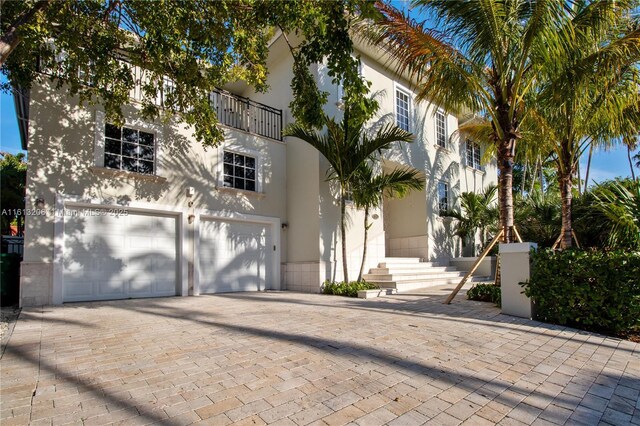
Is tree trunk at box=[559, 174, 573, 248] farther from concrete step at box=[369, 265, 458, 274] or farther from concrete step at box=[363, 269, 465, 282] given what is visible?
concrete step at box=[369, 265, 458, 274]

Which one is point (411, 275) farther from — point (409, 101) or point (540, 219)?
point (409, 101)

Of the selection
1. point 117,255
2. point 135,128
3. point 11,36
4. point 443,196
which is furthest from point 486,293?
point 11,36

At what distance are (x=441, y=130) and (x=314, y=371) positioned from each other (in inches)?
557

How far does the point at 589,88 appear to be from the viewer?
273 inches

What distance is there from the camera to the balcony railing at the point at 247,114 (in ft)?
34.3

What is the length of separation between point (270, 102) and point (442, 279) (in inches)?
318

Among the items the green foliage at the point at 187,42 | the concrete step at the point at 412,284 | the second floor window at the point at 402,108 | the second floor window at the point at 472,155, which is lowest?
the concrete step at the point at 412,284

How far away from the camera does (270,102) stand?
12.1 metres

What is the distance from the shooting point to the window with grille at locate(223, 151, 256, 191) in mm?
10155

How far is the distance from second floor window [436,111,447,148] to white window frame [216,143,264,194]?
8216 mm

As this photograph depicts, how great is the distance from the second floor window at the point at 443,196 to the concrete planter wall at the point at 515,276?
8453 mm

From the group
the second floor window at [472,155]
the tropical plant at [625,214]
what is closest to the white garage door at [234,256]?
the tropical plant at [625,214]

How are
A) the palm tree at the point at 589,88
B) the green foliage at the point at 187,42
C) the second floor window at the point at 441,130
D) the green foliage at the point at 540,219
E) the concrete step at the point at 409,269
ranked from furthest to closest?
the second floor window at the point at 441,130, the green foliage at the point at 540,219, the concrete step at the point at 409,269, the palm tree at the point at 589,88, the green foliage at the point at 187,42

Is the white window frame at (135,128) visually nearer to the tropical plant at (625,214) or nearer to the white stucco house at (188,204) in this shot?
the white stucco house at (188,204)
